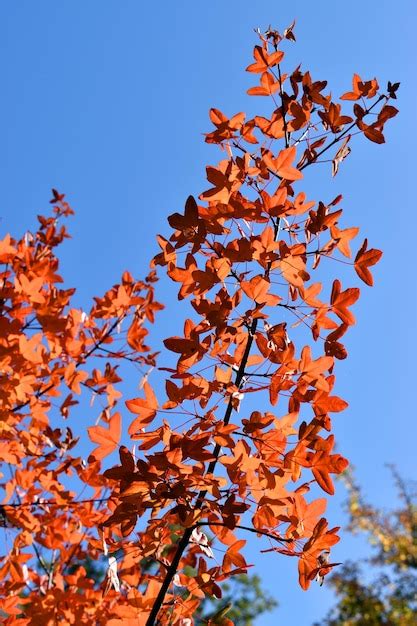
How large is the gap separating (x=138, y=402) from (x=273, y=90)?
979 millimetres

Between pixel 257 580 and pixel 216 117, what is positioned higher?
pixel 257 580

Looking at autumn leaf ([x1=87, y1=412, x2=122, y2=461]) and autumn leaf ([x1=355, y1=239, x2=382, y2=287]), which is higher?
autumn leaf ([x1=355, y1=239, x2=382, y2=287])

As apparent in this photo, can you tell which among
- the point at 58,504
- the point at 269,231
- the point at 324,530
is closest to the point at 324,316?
the point at 269,231

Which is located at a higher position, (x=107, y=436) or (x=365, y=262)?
(x=365, y=262)

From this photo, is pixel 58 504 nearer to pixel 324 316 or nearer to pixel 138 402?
pixel 138 402

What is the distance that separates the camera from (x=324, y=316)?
4.93ft

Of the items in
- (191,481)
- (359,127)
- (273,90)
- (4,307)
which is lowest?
(191,481)

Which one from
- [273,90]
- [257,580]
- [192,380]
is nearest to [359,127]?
[273,90]

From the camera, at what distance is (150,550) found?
132cm

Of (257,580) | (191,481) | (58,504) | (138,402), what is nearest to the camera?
(191,481)

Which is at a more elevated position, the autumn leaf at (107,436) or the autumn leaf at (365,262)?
the autumn leaf at (365,262)

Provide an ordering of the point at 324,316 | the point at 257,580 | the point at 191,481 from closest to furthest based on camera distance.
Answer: the point at 191,481, the point at 324,316, the point at 257,580

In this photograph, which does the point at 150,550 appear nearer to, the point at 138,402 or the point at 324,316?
the point at 138,402

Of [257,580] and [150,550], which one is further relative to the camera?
[257,580]
